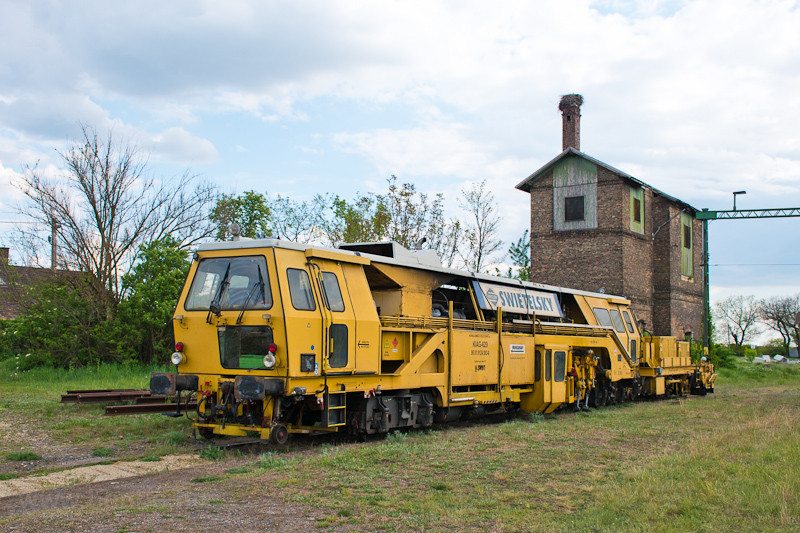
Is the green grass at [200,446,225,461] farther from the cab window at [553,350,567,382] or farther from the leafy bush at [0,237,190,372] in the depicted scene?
the leafy bush at [0,237,190,372]

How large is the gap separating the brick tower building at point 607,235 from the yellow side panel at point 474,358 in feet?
64.0

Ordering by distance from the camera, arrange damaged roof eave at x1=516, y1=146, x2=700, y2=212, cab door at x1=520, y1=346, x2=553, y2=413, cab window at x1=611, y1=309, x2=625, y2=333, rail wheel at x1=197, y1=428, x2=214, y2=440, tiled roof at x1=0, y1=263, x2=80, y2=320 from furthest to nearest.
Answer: damaged roof eave at x1=516, y1=146, x2=700, y2=212, tiled roof at x1=0, y1=263, x2=80, y2=320, cab window at x1=611, y1=309, x2=625, y2=333, cab door at x1=520, y1=346, x2=553, y2=413, rail wheel at x1=197, y1=428, x2=214, y2=440

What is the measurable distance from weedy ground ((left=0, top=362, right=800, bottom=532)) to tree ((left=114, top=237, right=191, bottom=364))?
31.9 feet

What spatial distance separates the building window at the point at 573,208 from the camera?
1281 inches

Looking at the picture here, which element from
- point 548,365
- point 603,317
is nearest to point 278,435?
point 548,365

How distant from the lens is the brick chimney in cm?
3500

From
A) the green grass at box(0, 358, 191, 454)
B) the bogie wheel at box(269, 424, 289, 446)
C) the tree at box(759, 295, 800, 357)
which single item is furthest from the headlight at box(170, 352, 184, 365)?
the tree at box(759, 295, 800, 357)

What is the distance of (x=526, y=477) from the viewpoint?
24.7ft

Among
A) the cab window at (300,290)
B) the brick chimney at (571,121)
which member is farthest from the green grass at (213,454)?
the brick chimney at (571,121)

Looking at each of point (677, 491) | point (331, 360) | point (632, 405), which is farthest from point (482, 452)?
point (632, 405)

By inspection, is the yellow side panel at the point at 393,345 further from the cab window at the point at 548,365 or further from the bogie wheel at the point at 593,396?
the bogie wheel at the point at 593,396

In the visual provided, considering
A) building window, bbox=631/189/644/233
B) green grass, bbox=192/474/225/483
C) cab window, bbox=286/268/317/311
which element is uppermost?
building window, bbox=631/189/644/233

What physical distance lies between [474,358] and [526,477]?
5213mm

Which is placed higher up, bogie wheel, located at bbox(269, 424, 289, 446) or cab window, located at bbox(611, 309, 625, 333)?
cab window, located at bbox(611, 309, 625, 333)
